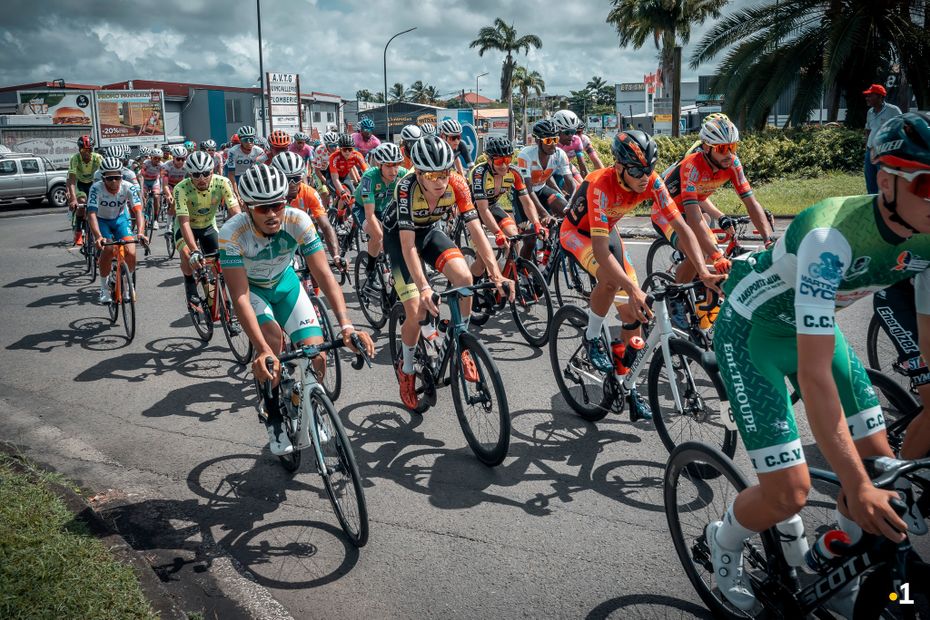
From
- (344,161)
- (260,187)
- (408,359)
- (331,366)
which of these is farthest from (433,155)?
(344,161)

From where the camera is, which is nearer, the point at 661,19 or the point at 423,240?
the point at 423,240

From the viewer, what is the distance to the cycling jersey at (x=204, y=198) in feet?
29.1

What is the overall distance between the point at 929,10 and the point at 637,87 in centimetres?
9090

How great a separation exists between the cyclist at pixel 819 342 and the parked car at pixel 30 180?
28686mm

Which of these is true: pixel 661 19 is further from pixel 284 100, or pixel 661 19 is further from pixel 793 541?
pixel 793 541

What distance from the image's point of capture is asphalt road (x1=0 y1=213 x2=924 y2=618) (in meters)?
3.78

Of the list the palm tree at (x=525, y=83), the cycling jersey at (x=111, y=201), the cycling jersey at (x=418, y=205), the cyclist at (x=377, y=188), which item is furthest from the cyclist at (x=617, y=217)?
the palm tree at (x=525, y=83)

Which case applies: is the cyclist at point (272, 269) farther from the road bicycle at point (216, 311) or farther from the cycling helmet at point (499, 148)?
the cycling helmet at point (499, 148)

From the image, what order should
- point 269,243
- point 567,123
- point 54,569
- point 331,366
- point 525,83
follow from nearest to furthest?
point 54,569 < point 269,243 < point 331,366 < point 567,123 < point 525,83

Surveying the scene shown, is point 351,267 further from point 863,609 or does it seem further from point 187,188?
point 863,609

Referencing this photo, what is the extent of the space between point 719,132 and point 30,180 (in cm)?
2691

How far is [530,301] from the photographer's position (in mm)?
8461

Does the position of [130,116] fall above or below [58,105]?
below

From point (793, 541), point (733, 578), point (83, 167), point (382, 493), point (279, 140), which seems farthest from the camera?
point (83, 167)
